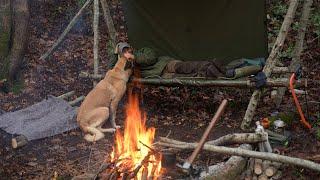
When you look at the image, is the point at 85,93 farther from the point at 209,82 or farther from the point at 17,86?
the point at 209,82

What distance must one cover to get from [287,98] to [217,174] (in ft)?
10.7

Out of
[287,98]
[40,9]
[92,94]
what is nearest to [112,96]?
[92,94]

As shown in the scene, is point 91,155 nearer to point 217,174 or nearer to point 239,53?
point 217,174

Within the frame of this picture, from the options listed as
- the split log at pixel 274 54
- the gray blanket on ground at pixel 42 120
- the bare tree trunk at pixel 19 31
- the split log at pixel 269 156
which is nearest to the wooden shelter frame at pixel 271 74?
the split log at pixel 274 54

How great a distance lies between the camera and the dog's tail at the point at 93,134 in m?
6.77

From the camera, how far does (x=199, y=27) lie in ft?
28.0

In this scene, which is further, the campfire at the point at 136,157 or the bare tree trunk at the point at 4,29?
the bare tree trunk at the point at 4,29

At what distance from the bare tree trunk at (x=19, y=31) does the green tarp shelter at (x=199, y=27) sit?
201cm

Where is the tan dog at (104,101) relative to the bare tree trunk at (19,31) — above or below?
below

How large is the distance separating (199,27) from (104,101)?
246cm

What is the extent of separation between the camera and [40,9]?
40.4 ft

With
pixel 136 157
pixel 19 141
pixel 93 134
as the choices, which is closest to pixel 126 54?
pixel 93 134

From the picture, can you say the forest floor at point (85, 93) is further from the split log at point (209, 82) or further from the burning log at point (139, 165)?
the burning log at point (139, 165)

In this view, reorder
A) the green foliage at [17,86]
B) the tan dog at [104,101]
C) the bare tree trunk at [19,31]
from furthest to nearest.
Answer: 1. the bare tree trunk at [19,31]
2. the green foliage at [17,86]
3. the tan dog at [104,101]
